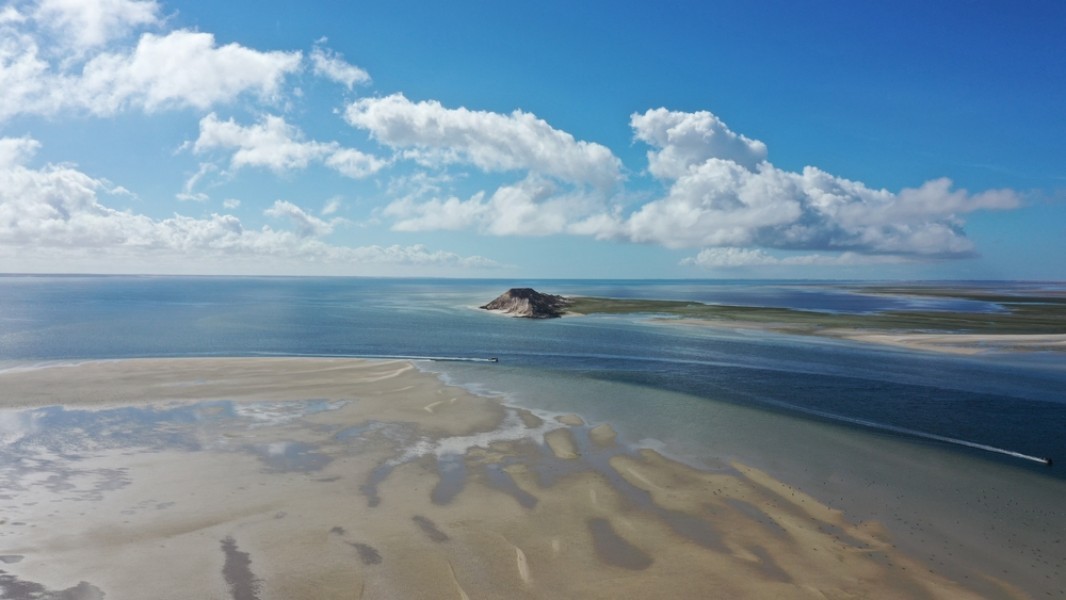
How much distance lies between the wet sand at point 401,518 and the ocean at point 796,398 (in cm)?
260

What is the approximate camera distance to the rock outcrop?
90812 millimetres

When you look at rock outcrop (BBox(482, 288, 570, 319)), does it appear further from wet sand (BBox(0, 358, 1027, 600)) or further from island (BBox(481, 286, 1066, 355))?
wet sand (BBox(0, 358, 1027, 600))

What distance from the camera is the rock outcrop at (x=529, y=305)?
3575 inches

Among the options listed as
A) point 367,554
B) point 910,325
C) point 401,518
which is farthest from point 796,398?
point 910,325

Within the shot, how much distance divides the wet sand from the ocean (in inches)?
102

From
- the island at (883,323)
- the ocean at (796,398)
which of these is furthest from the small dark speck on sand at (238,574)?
the island at (883,323)

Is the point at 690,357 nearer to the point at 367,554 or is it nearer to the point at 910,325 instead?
the point at 367,554

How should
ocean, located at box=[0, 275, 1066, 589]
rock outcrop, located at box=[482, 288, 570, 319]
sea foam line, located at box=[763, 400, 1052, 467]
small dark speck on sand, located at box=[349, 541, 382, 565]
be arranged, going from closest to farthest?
small dark speck on sand, located at box=[349, 541, 382, 565] < ocean, located at box=[0, 275, 1066, 589] < sea foam line, located at box=[763, 400, 1052, 467] < rock outcrop, located at box=[482, 288, 570, 319]

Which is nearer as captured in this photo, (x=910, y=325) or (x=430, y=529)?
(x=430, y=529)

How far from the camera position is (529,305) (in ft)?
303

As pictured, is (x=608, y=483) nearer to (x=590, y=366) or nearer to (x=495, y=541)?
(x=495, y=541)

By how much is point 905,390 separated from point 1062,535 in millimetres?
21407

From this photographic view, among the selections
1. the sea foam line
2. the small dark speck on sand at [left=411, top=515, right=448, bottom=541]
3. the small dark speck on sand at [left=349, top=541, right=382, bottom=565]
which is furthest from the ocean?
the small dark speck on sand at [left=349, top=541, right=382, bottom=565]

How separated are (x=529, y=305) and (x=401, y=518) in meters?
75.7
